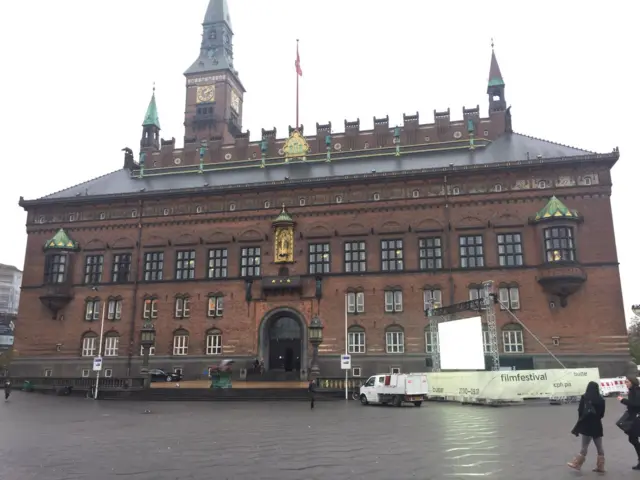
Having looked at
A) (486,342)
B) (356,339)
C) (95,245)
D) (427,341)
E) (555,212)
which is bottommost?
(486,342)

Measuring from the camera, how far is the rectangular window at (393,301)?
45.7 metres

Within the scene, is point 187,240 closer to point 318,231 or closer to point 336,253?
point 318,231

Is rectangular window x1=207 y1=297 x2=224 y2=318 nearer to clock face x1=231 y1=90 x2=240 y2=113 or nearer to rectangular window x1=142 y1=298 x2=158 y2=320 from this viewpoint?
rectangular window x1=142 y1=298 x2=158 y2=320

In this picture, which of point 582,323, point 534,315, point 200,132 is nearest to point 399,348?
point 534,315

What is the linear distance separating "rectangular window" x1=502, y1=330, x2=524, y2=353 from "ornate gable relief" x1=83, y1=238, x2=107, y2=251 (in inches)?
1460

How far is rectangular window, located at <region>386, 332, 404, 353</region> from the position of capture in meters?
45.0

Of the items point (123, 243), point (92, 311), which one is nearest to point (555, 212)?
point (123, 243)

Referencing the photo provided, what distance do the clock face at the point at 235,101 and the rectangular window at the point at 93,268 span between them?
3399 centimetres

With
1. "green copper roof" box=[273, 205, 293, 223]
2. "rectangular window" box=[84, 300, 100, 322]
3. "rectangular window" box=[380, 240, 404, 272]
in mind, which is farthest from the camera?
"rectangular window" box=[84, 300, 100, 322]

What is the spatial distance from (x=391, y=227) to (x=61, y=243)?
30.9 meters

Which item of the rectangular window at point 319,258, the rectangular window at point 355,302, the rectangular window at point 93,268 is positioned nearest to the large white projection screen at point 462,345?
the rectangular window at point 355,302

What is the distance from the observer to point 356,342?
46.1 m

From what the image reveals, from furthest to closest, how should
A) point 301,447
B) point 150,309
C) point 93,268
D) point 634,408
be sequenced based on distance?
1. point 93,268
2. point 150,309
3. point 301,447
4. point 634,408

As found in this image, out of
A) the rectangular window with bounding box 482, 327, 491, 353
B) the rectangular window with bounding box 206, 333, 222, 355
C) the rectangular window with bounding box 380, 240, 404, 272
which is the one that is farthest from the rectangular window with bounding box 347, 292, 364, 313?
the rectangular window with bounding box 206, 333, 222, 355
